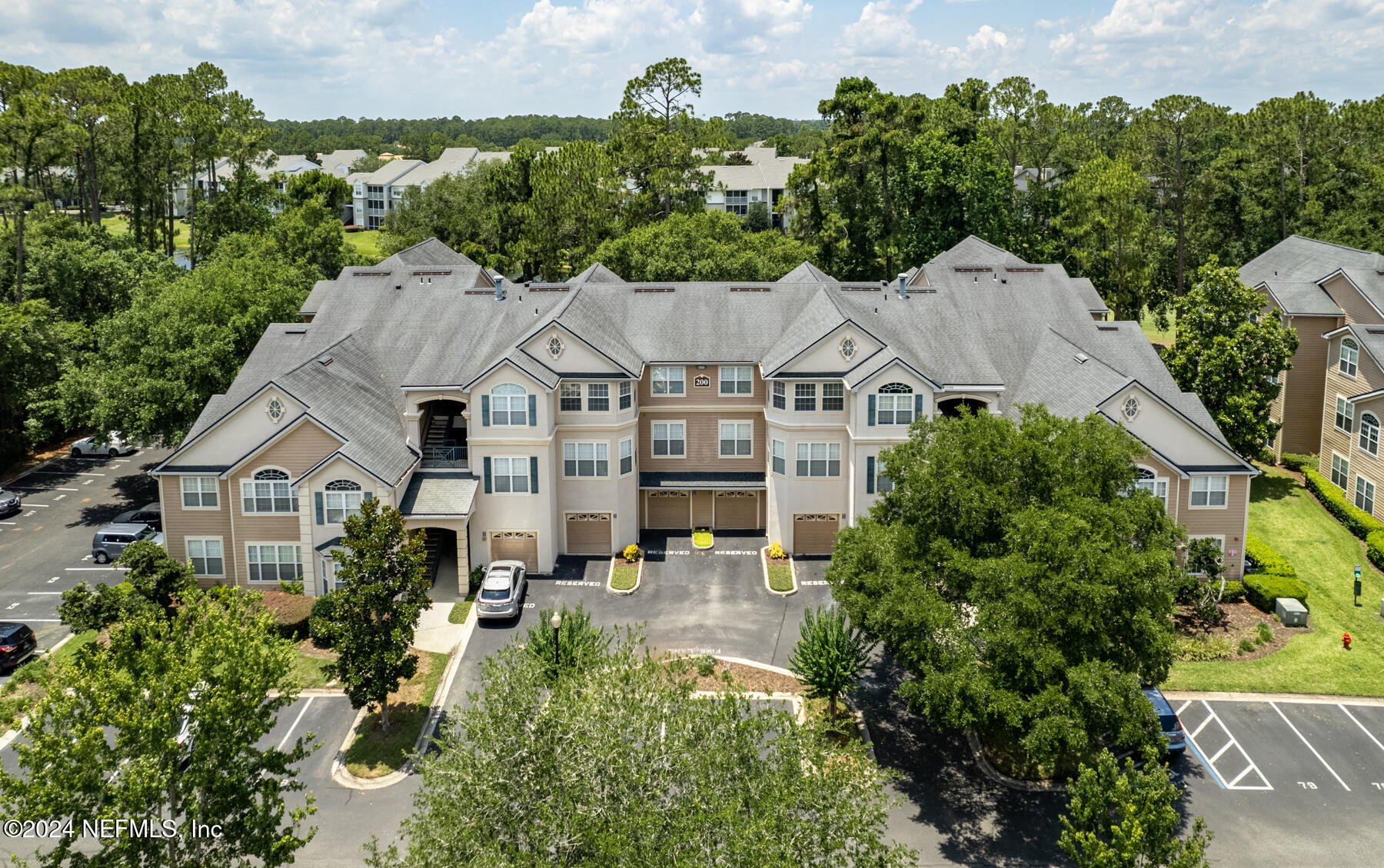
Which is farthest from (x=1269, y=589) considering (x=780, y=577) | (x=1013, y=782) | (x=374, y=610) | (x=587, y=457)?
(x=374, y=610)

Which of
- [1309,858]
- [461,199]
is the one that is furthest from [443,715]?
[461,199]

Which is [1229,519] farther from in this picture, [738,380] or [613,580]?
[613,580]

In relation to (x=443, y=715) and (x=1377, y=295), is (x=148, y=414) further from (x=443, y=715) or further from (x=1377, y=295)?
(x=1377, y=295)

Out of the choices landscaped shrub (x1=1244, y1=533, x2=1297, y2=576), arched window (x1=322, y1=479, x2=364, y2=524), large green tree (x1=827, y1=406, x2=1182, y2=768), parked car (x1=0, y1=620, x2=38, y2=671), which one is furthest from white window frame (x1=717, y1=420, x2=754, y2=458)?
parked car (x1=0, y1=620, x2=38, y2=671)

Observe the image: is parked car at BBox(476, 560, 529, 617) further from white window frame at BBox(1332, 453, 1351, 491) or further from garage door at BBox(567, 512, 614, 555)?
white window frame at BBox(1332, 453, 1351, 491)

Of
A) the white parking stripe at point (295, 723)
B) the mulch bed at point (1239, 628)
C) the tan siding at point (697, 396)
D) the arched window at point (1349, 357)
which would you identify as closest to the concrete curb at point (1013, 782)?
the mulch bed at point (1239, 628)
